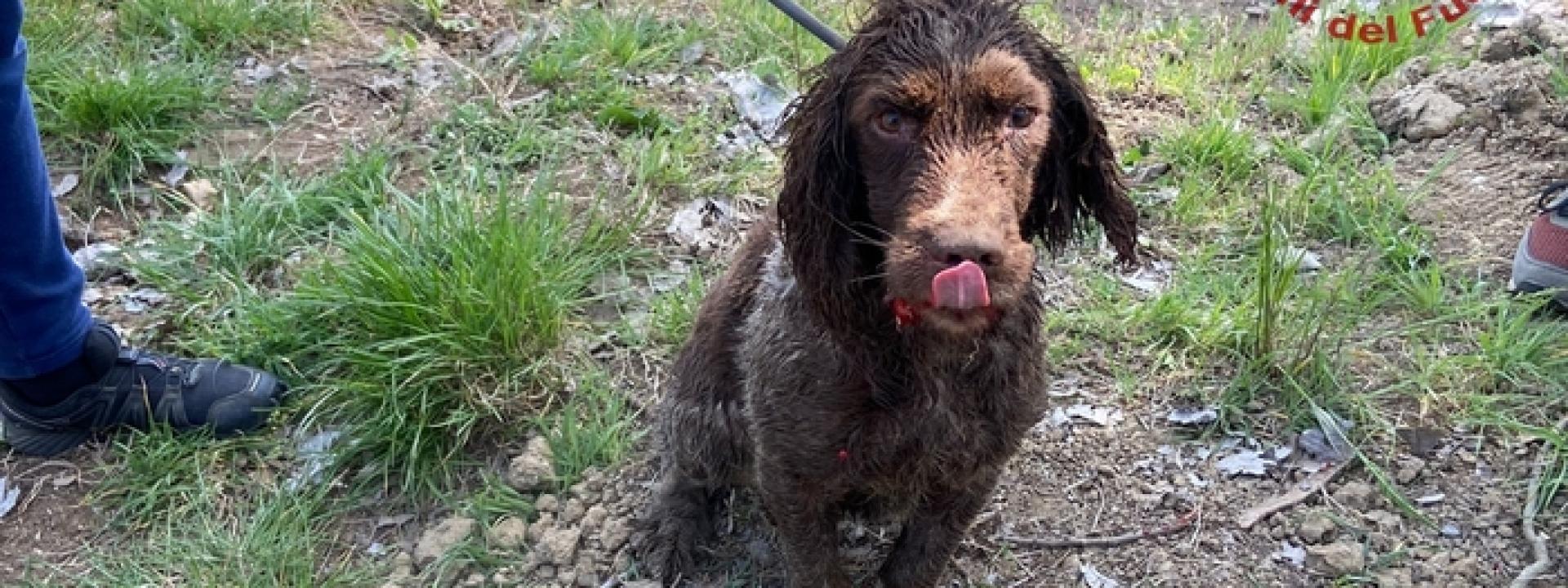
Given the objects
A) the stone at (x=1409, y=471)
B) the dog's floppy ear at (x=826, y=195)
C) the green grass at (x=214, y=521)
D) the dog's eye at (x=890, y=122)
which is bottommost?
the green grass at (x=214, y=521)

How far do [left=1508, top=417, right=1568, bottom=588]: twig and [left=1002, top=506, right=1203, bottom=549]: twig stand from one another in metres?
0.67

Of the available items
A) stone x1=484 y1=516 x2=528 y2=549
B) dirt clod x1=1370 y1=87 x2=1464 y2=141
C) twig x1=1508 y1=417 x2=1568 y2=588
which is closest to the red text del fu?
dirt clod x1=1370 y1=87 x2=1464 y2=141

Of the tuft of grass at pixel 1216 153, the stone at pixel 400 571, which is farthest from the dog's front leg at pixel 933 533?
the tuft of grass at pixel 1216 153

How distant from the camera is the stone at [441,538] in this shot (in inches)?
124

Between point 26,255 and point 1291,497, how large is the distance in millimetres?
2941

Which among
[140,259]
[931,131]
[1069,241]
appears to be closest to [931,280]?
[931,131]

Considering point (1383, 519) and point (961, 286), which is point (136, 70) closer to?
point (961, 286)

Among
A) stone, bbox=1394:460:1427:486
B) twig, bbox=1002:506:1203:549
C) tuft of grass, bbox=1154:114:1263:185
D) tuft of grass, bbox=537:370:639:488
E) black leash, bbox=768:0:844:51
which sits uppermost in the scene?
black leash, bbox=768:0:844:51

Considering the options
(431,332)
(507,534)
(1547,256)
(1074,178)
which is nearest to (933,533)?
(1074,178)

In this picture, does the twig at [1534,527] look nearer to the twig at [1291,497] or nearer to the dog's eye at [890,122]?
the twig at [1291,497]

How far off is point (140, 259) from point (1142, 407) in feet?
9.22

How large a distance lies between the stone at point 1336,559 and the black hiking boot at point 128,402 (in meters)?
2.53

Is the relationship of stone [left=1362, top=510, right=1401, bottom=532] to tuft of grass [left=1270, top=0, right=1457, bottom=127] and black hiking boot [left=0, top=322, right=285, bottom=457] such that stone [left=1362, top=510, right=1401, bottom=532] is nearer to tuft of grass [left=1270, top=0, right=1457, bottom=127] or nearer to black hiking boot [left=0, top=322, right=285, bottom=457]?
tuft of grass [left=1270, top=0, right=1457, bottom=127]

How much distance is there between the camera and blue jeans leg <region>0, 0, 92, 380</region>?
115 inches
